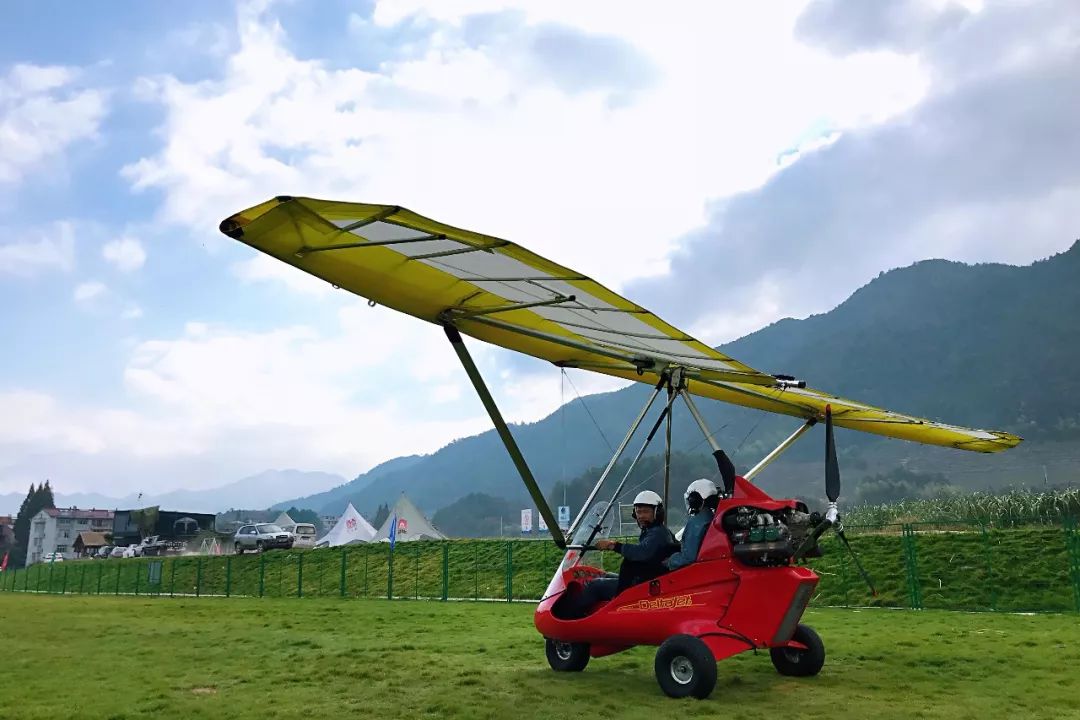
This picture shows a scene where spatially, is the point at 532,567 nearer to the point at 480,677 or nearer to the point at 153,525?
the point at 480,677

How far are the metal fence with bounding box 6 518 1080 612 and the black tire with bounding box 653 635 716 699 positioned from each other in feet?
10.3

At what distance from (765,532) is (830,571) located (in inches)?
728

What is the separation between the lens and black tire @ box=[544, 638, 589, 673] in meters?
8.77

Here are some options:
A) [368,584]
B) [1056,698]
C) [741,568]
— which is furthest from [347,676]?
[368,584]

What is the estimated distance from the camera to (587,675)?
338 inches

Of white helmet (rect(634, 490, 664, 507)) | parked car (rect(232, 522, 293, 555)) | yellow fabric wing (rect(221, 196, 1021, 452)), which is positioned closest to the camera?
yellow fabric wing (rect(221, 196, 1021, 452))

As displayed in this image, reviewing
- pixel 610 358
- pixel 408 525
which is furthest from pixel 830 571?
pixel 408 525

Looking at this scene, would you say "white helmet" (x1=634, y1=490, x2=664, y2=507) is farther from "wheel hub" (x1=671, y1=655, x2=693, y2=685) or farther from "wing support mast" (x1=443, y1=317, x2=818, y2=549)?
"wheel hub" (x1=671, y1=655, x2=693, y2=685)

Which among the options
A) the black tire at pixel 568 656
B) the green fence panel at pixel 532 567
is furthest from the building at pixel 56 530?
the black tire at pixel 568 656

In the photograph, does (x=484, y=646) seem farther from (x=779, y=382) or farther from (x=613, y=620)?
(x=779, y=382)

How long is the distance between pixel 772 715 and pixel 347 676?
14.8 feet

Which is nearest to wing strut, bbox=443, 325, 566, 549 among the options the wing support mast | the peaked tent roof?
the wing support mast

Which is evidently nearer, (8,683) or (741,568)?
(741,568)

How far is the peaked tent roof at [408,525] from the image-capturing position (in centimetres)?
5404
